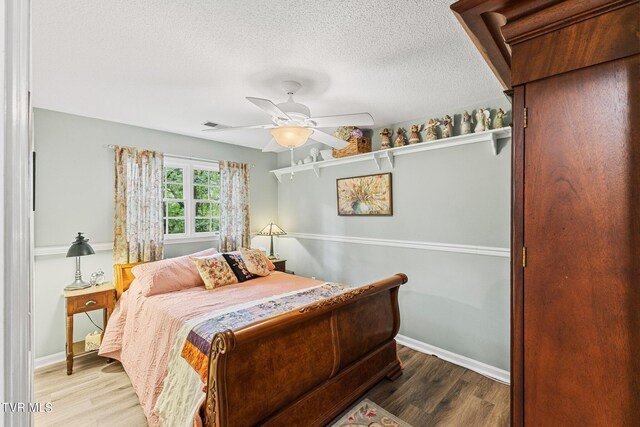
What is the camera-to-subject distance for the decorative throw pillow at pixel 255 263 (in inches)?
136

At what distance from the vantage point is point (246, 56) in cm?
192

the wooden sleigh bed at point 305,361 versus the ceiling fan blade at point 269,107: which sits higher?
the ceiling fan blade at point 269,107

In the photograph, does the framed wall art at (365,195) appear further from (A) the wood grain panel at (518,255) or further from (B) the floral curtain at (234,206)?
(A) the wood grain panel at (518,255)

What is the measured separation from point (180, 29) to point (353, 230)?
2.82m

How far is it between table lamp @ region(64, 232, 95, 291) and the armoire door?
3.39m

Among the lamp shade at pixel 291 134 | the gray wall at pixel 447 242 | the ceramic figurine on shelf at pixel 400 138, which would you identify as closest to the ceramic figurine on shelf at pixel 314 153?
the gray wall at pixel 447 242

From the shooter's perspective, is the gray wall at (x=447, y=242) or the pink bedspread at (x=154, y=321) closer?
the pink bedspread at (x=154, y=321)

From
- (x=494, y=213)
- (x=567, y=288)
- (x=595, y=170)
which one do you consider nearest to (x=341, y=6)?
(x=595, y=170)

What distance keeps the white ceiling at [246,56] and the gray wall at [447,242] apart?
641 mm

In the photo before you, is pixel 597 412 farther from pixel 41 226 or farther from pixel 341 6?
pixel 41 226

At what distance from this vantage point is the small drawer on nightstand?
2693 mm

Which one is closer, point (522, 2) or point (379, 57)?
point (522, 2)

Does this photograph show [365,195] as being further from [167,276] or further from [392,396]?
[167,276]

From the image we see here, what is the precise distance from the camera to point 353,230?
387cm
